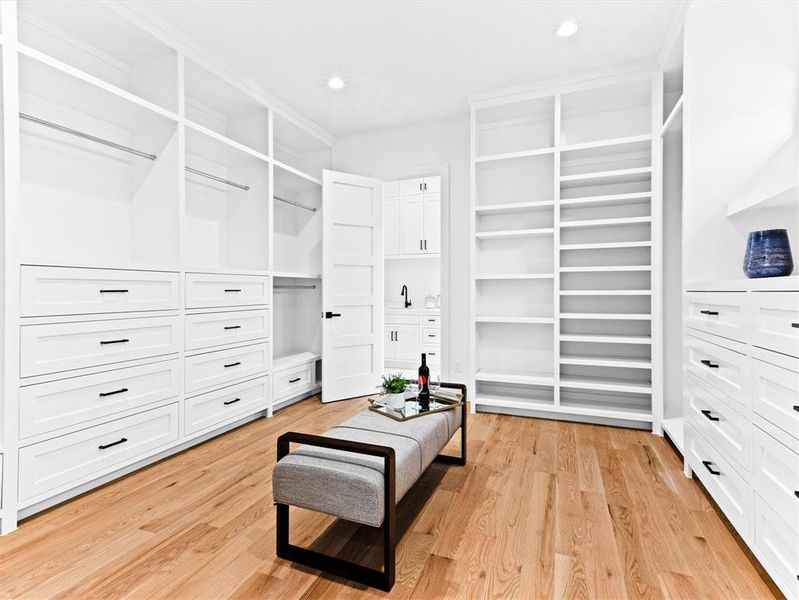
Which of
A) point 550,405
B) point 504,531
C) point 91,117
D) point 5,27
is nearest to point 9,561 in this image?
point 504,531

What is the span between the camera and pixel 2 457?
183cm

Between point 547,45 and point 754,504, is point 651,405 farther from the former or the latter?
point 547,45

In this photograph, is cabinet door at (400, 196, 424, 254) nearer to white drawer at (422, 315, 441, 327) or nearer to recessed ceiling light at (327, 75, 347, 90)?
white drawer at (422, 315, 441, 327)

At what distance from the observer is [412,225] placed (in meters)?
5.84

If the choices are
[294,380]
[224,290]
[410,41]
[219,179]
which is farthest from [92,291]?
[410,41]

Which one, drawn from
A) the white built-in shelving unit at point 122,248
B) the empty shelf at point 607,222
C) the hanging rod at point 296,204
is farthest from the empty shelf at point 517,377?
the hanging rod at point 296,204

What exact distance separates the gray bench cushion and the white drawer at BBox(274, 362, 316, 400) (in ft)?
6.49

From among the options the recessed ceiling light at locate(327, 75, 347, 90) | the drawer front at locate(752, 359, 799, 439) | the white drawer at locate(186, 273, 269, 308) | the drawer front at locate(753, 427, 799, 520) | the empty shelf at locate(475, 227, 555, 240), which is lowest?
the drawer front at locate(753, 427, 799, 520)

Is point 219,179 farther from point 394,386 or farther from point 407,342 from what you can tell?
point 407,342

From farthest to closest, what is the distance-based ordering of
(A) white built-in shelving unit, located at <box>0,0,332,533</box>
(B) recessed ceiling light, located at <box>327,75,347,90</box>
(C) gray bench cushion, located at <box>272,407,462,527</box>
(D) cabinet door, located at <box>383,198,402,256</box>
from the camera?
(D) cabinet door, located at <box>383,198,402,256</box> → (B) recessed ceiling light, located at <box>327,75,347,90</box> → (A) white built-in shelving unit, located at <box>0,0,332,533</box> → (C) gray bench cushion, located at <box>272,407,462,527</box>

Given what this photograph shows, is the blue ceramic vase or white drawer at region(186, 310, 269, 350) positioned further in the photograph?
white drawer at region(186, 310, 269, 350)

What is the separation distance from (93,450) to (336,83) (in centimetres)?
305

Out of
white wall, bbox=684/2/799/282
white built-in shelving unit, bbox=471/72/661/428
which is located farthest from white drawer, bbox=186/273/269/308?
white wall, bbox=684/2/799/282

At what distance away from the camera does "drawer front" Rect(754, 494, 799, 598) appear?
4.39 ft
